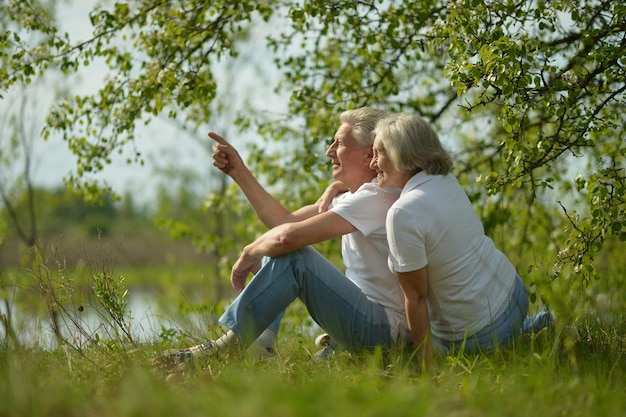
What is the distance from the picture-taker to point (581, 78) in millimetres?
4176

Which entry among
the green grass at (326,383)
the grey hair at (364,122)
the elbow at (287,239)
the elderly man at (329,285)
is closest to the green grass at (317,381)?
the green grass at (326,383)

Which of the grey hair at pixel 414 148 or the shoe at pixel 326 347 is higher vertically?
the grey hair at pixel 414 148

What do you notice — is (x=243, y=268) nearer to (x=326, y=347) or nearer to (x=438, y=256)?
(x=326, y=347)

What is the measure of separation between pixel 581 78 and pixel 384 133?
1.27 m

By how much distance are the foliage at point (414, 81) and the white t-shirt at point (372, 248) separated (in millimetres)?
742

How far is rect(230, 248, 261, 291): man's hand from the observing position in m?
3.95

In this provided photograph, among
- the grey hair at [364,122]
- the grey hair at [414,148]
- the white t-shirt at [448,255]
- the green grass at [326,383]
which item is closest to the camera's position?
the green grass at [326,383]

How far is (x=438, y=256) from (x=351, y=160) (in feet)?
2.71

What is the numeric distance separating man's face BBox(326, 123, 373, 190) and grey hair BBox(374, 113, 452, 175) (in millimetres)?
399

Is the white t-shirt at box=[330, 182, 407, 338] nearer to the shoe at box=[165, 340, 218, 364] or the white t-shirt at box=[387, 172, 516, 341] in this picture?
the white t-shirt at box=[387, 172, 516, 341]

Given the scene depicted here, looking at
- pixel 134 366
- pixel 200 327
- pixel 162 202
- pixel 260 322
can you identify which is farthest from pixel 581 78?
pixel 162 202

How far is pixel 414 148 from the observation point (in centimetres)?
361

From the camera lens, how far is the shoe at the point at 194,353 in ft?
12.0

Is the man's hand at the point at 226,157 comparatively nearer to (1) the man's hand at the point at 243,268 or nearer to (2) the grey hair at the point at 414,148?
(1) the man's hand at the point at 243,268
